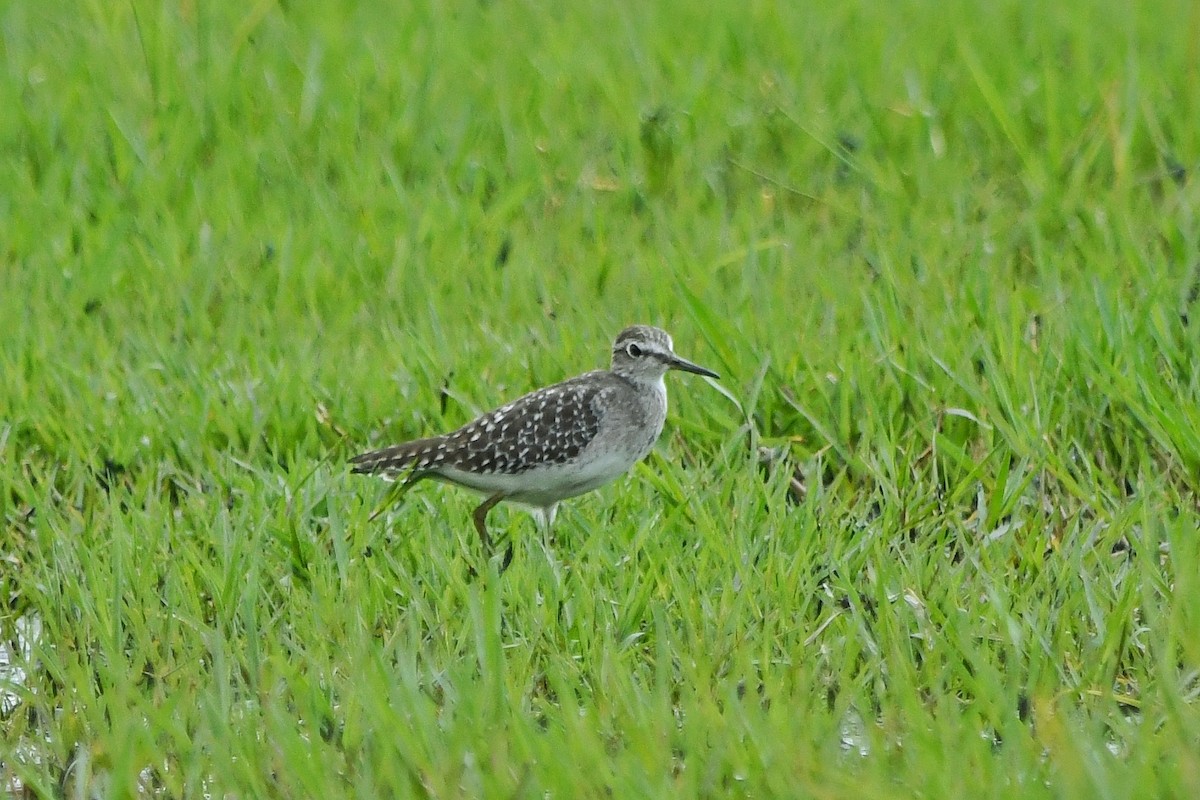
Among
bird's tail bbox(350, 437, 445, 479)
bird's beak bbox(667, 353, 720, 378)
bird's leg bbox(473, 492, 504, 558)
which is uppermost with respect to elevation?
bird's beak bbox(667, 353, 720, 378)

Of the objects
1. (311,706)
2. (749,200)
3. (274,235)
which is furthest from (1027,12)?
(311,706)

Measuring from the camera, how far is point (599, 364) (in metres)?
6.80

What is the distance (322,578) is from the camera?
5.19 m

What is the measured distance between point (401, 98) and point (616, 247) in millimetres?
1741

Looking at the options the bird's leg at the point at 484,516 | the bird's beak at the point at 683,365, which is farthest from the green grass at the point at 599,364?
the bird's beak at the point at 683,365

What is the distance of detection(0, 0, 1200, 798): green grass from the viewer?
170 inches

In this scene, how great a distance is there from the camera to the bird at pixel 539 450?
5676 mm

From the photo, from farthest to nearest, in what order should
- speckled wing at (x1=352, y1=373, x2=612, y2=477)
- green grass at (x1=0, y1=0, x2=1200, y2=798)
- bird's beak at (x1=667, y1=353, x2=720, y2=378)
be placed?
1. bird's beak at (x1=667, y1=353, x2=720, y2=378)
2. speckled wing at (x1=352, y1=373, x2=612, y2=477)
3. green grass at (x1=0, y1=0, x2=1200, y2=798)

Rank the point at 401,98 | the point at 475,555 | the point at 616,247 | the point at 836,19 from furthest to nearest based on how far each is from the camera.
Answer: the point at 836,19 → the point at 401,98 → the point at 616,247 → the point at 475,555

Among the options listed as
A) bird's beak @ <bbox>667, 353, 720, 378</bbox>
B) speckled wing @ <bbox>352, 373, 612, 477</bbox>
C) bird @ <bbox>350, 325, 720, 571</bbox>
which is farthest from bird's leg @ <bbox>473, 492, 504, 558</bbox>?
bird's beak @ <bbox>667, 353, 720, 378</bbox>

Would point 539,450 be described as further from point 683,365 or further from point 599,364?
point 599,364

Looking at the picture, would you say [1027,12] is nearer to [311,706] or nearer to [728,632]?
[728,632]

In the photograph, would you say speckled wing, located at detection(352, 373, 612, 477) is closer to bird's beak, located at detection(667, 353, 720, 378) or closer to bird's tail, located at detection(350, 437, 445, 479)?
bird's tail, located at detection(350, 437, 445, 479)

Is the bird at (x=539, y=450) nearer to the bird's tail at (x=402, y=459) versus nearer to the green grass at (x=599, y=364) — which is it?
the bird's tail at (x=402, y=459)
